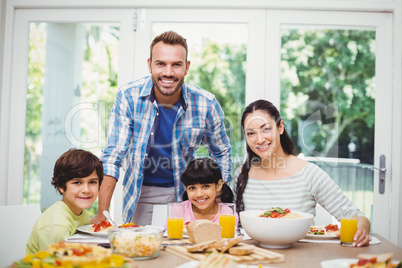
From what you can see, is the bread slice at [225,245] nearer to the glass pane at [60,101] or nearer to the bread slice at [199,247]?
the bread slice at [199,247]

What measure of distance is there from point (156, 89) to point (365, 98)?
164 centimetres

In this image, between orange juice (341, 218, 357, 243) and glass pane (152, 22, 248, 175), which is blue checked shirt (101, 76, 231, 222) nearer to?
glass pane (152, 22, 248, 175)

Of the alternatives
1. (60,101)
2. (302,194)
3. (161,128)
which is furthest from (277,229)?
(60,101)

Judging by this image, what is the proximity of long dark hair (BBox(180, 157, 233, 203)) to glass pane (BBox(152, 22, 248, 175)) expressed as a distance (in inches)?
38.4

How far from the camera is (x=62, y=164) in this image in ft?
5.77

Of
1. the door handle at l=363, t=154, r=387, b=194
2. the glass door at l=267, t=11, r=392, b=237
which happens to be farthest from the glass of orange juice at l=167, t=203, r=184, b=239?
the door handle at l=363, t=154, r=387, b=194

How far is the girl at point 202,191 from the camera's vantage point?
2004mm

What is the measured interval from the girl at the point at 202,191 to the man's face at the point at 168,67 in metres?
0.44

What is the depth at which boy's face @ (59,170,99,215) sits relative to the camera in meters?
1.72

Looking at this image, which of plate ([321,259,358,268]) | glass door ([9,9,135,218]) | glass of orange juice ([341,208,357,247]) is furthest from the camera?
glass door ([9,9,135,218])

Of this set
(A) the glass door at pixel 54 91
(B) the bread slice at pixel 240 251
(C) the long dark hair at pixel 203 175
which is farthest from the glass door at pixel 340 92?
(B) the bread slice at pixel 240 251

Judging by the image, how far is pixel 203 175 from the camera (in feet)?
6.66

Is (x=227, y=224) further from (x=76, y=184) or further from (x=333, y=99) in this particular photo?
(x=333, y=99)

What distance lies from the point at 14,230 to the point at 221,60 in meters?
1.89
